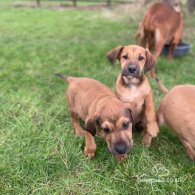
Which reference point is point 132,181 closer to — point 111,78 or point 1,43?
point 111,78

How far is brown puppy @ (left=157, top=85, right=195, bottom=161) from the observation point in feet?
12.7

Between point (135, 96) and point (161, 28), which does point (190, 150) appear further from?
point (161, 28)

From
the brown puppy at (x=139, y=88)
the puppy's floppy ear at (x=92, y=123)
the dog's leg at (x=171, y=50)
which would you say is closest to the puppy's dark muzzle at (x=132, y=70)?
the brown puppy at (x=139, y=88)

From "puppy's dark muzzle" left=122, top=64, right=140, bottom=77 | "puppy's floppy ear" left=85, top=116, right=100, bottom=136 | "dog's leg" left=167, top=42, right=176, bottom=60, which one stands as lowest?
"dog's leg" left=167, top=42, right=176, bottom=60

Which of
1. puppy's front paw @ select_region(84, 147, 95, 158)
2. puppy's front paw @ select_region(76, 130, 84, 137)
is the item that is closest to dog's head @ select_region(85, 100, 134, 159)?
puppy's front paw @ select_region(84, 147, 95, 158)

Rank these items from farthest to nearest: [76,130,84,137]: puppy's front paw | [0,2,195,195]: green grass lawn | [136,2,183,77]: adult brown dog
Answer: [136,2,183,77]: adult brown dog < [76,130,84,137]: puppy's front paw < [0,2,195,195]: green grass lawn

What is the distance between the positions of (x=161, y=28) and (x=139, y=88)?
300 centimetres

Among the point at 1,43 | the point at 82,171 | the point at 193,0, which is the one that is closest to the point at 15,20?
the point at 1,43

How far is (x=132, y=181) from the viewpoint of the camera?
3.62 meters

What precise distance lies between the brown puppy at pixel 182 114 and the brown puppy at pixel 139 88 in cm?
20

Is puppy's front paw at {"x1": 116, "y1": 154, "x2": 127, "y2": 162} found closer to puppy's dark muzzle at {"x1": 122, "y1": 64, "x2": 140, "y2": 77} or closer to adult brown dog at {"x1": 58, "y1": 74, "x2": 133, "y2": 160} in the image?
adult brown dog at {"x1": 58, "y1": 74, "x2": 133, "y2": 160}

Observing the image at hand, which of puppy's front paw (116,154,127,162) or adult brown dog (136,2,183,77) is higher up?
adult brown dog (136,2,183,77)

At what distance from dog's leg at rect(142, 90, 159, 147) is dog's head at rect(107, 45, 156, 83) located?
0.36 metres

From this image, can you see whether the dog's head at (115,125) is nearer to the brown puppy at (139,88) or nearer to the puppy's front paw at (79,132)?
the brown puppy at (139,88)
